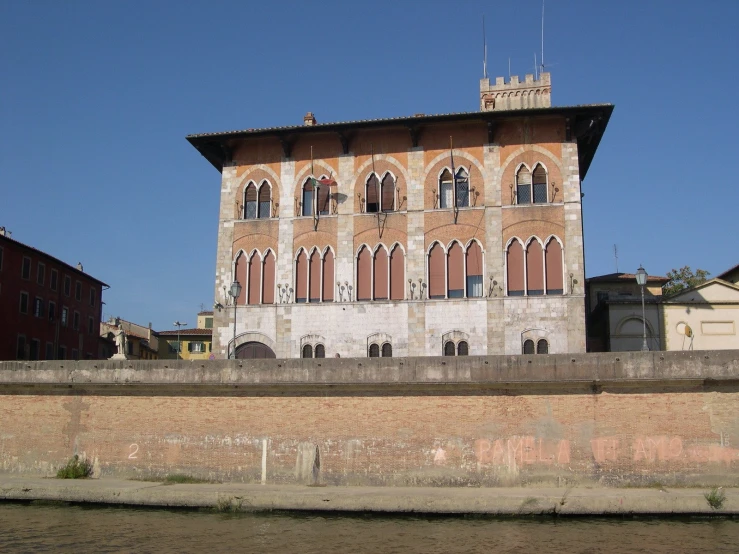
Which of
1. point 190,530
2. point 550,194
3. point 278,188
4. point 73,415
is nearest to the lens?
point 190,530

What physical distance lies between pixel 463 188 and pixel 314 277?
697 cm

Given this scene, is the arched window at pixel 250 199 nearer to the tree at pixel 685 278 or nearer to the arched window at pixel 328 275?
the arched window at pixel 328 275

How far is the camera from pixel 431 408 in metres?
21.1

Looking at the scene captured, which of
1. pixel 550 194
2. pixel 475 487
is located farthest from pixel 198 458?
pixel 550 194

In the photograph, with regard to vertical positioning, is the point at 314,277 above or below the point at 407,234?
below

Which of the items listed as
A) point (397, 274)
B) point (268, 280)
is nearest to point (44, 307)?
point (268, 280)

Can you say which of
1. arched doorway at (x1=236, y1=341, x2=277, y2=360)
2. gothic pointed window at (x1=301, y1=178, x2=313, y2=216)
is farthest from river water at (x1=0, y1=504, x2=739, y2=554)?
gothic pointed window at (x1=301, y1=178, x2=313, y2=216)

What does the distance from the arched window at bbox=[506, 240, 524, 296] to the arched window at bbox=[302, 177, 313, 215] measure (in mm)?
8351

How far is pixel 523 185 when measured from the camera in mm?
31328

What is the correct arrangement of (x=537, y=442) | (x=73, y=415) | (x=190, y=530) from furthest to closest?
(x=73, y=415) → (x=537, y=442) → (x=190, y=530)

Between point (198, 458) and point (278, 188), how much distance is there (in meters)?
14.2

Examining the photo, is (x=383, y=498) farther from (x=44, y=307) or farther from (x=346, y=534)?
(x=44, y=307)

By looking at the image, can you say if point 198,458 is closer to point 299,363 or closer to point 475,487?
point 299,363

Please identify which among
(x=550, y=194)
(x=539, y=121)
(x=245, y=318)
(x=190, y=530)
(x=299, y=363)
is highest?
(x=539, y=121)
